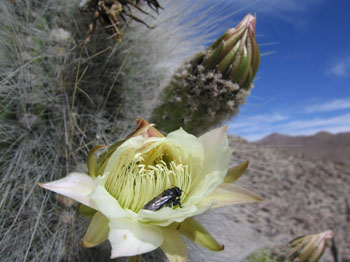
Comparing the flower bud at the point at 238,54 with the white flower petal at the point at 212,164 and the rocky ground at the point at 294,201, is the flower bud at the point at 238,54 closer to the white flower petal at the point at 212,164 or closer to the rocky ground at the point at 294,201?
the white flower petal at the point at 212,164

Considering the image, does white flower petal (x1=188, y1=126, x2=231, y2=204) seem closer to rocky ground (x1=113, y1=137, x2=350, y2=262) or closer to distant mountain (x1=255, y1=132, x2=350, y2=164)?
rocky ground (x1=113, y1=137, x2=350, y2=262)

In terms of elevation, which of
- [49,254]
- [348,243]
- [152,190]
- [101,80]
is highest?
[101,80]

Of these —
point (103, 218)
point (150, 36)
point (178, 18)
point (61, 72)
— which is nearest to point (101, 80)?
point (61, 72)

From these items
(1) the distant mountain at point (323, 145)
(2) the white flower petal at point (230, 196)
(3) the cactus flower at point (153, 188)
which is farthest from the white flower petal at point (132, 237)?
(1) the distant mountain at point (323, 145)

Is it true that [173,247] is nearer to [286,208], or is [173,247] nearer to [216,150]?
[216,150]

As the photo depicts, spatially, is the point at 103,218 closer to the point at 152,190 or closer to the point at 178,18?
the point at 152,190
